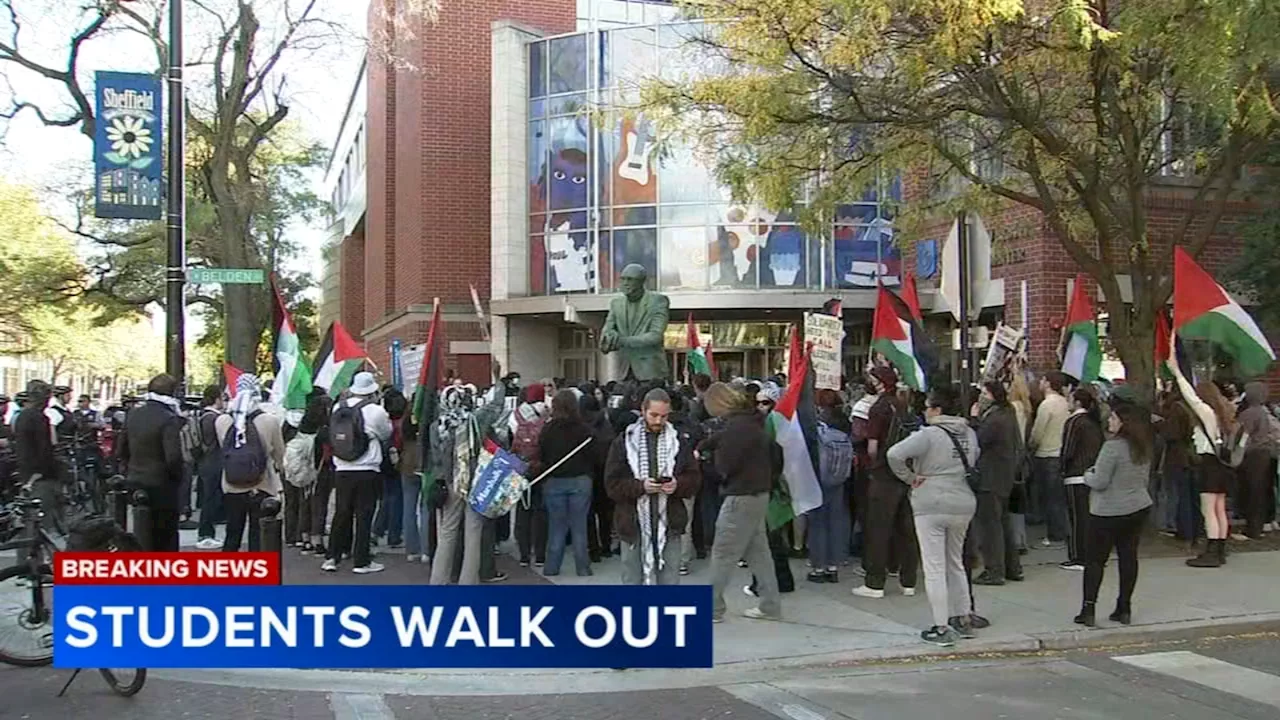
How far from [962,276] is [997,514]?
2425 millimetres

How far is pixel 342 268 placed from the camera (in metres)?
46.6

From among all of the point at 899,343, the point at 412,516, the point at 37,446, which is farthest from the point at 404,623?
the point at 37,446

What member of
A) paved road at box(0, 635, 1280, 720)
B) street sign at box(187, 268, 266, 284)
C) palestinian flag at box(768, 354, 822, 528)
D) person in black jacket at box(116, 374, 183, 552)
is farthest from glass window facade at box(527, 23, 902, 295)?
paved road at box(0, 635, 1280, 720)

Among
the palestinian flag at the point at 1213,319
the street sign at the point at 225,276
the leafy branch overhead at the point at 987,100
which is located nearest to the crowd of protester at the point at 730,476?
the palestinian flag at the point at 1213,319

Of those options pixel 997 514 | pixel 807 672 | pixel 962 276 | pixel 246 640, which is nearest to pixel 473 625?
pixel 246 640

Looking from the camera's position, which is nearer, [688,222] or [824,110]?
[824,110]

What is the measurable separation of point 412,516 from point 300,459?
1265 mm

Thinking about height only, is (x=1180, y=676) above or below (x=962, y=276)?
below

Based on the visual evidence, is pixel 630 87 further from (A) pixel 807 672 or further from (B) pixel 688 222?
(B) pixel 688 222

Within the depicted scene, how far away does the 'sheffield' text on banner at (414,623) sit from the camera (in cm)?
445

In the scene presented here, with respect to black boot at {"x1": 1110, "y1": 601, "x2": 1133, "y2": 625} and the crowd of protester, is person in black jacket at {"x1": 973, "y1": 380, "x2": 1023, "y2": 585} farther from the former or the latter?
black boot at {"x1": 1110, "y1": 601, "x2": 1133, "y2": 625}

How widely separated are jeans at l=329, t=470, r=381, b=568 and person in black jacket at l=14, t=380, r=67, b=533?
257cm

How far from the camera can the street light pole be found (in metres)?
11.9

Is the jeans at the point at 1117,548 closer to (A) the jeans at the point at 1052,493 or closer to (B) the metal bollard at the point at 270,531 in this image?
(A) the jeans at the point at 1052,493
